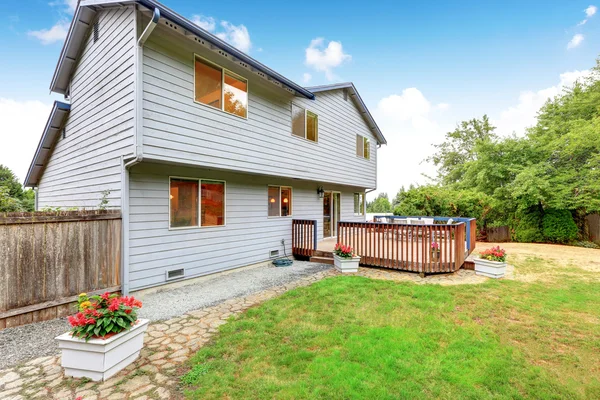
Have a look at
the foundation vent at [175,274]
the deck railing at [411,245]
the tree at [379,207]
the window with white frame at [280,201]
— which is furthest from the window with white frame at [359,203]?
the tree at [379,207]

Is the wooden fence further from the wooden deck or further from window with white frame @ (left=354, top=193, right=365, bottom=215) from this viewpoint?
window with white frame @ (left=354, top=193, right=365, bottom=215)

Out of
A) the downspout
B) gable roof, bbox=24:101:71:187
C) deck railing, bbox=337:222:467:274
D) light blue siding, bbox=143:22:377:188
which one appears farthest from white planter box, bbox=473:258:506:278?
gable roof, bbox=24:101:71:187

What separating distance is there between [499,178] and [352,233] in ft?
43.6

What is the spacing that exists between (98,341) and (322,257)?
6.22 meters

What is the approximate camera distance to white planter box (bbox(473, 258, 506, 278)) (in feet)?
20.9

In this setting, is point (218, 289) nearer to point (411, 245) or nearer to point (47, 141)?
point (411, 245)

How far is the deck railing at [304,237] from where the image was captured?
829 cm

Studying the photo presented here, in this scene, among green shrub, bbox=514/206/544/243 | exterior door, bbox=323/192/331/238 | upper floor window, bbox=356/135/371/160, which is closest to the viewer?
exterior door, bbox=323/192/331/238

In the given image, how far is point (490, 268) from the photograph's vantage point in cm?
646

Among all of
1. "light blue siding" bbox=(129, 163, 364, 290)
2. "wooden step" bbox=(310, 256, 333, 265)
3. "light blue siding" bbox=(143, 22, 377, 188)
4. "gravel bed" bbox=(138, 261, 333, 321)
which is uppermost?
"light blue siding" bbox=(143, 22, 377, 188)

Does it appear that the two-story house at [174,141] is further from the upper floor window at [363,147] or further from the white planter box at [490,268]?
the white planter box at [490,268]

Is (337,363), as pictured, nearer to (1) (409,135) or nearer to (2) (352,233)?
(2) (352,233)

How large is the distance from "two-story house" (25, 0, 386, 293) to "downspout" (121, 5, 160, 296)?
2 centimetres

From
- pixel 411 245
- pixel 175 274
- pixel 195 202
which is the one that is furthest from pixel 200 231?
pixel 411 245
